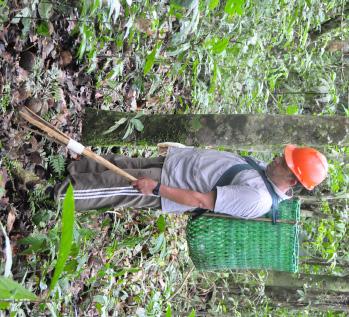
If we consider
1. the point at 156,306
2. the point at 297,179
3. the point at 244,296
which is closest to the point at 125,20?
the point at 297,179

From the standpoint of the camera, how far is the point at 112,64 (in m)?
4.83

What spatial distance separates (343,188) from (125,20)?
3169mm

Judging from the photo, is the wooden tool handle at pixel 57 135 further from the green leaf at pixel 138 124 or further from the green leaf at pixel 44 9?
the green leaf at pixel 44 9

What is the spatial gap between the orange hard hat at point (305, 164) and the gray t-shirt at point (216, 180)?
0.20m

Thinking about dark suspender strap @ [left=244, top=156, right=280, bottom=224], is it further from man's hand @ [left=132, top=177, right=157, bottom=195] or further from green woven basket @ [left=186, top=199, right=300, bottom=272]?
man's hand @ [left=132, top=177, right=157, bottom=195]

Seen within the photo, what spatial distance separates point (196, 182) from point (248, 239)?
0.54m

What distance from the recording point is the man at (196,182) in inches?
134

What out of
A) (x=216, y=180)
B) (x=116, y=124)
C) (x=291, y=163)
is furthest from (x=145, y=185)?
(x=291, y=163)

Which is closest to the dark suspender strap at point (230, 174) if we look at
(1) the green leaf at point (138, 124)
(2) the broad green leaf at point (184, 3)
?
(1) the green leaf at point (138, 124)

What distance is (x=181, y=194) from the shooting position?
3.45m

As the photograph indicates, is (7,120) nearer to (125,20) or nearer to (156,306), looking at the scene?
(125,20)

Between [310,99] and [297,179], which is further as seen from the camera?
[310,99]

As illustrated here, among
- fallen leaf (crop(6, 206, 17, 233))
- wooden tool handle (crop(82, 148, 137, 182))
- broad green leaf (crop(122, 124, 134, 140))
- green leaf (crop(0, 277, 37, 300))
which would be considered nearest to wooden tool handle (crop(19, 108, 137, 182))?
wooden tool handle (crop(82, 148, 137, 182))

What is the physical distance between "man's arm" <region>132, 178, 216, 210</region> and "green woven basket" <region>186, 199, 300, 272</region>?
23cm
